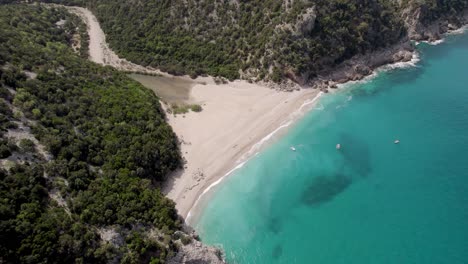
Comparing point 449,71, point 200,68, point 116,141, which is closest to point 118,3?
point 200,68

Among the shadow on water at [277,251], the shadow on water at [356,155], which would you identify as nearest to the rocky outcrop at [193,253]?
the shadow on water at [277,251]

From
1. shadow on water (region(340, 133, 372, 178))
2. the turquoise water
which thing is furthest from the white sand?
shadow on water (region(340, 133, 372, 178))

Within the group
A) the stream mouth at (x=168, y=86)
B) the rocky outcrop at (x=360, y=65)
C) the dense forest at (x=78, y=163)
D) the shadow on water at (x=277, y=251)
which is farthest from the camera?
the rocky outcrop at (x=360, y=65)

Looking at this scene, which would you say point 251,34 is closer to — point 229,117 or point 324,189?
point 229,117

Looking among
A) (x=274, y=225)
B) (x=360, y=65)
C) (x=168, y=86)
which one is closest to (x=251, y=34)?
(x=168, y=86)

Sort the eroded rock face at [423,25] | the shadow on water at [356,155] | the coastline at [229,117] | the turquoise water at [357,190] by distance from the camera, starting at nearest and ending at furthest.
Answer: the turquoise water at [357,190], the coastline at [229,117], the shadow on water at [356,155], the eroded rock face at [423,25]

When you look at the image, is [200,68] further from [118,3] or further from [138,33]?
[118,3]

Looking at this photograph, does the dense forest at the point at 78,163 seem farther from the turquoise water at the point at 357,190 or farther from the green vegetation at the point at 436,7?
the green vegetation at the point at 436,7
